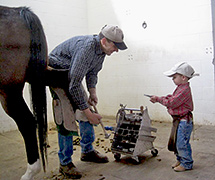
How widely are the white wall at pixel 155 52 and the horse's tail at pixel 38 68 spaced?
2.59 metres

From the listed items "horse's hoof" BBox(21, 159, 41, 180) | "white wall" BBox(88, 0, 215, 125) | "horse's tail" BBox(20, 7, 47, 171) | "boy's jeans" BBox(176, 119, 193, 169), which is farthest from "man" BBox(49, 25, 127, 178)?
"white wall" BBox(88, 0, 215, 125)

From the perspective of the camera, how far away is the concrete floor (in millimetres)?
2047

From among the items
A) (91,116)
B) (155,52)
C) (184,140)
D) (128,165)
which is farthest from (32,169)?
(155,52)

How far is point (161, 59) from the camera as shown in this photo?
401cm

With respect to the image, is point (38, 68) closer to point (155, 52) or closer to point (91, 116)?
point (91, 116)

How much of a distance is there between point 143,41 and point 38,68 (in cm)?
280

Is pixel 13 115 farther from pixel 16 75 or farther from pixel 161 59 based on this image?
pixel 161 59

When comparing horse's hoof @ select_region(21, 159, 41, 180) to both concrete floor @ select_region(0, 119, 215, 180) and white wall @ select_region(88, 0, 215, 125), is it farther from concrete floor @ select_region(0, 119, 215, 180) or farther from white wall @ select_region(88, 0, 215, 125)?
white wall @ select_region(88, 0, 215, 125)

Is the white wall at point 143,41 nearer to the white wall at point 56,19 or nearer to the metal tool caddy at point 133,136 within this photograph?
the white wall at point 56,19

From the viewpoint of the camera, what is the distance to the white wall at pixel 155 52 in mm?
3578

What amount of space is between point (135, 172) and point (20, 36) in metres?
1.45

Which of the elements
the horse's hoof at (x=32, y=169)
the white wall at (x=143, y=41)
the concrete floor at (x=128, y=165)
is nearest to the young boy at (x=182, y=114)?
the concrete floor at (x=128, y=165)

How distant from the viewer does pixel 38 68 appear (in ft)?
5.69

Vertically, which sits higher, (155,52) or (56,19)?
(56,19)
